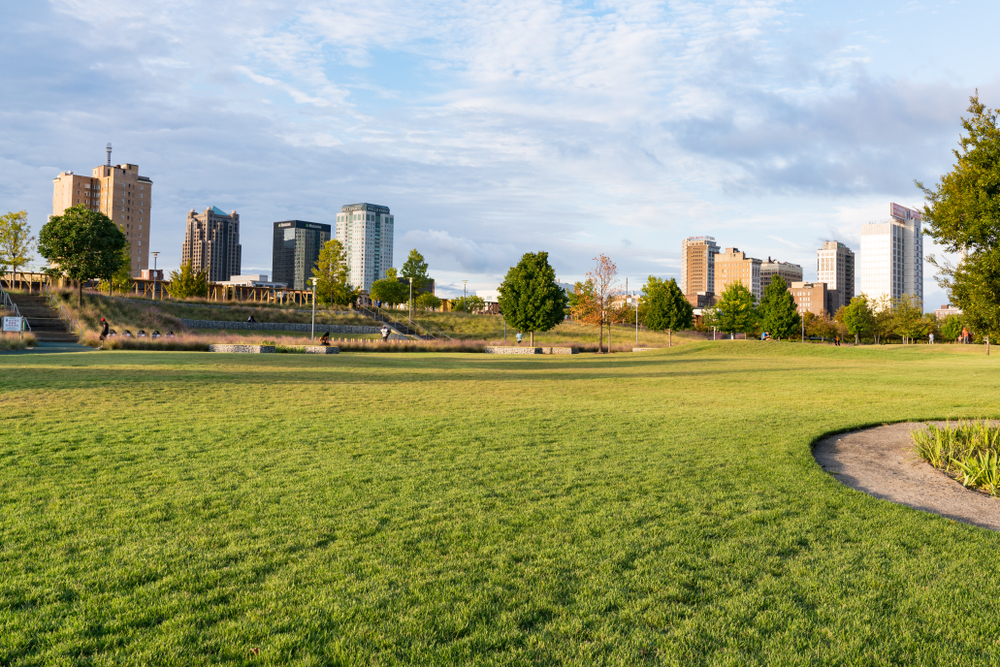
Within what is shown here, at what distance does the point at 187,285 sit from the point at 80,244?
82.8 feet

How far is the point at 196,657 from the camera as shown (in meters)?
3.16

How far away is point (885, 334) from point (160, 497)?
352 feet

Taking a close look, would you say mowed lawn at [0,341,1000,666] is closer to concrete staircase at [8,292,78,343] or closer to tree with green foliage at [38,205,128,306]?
concrete staircase at [8,292,78,343]

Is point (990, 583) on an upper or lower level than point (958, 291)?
lower

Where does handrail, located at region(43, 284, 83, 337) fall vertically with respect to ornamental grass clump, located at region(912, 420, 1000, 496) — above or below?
above

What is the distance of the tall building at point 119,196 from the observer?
166m

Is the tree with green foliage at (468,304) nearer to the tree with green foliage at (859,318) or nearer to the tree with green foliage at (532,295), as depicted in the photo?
the tree with green foliage at (859,318)

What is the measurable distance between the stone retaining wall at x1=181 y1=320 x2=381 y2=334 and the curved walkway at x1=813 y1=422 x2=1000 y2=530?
169ft

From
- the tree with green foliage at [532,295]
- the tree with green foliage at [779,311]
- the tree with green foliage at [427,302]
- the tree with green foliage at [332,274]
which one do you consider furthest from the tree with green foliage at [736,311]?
the tree with green foliage at [427,302]

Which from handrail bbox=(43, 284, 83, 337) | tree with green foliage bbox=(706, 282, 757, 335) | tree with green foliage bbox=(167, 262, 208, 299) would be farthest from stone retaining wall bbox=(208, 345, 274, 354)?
tree with green foliage bbox=(706, 282, 757, 335)

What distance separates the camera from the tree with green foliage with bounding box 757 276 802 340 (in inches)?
2625

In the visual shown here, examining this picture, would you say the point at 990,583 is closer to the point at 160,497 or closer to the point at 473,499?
the point at 473,499

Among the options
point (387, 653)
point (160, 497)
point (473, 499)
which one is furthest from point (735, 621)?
point (160, 497)

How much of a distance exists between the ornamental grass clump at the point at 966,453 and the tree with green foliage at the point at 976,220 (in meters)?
2.15
